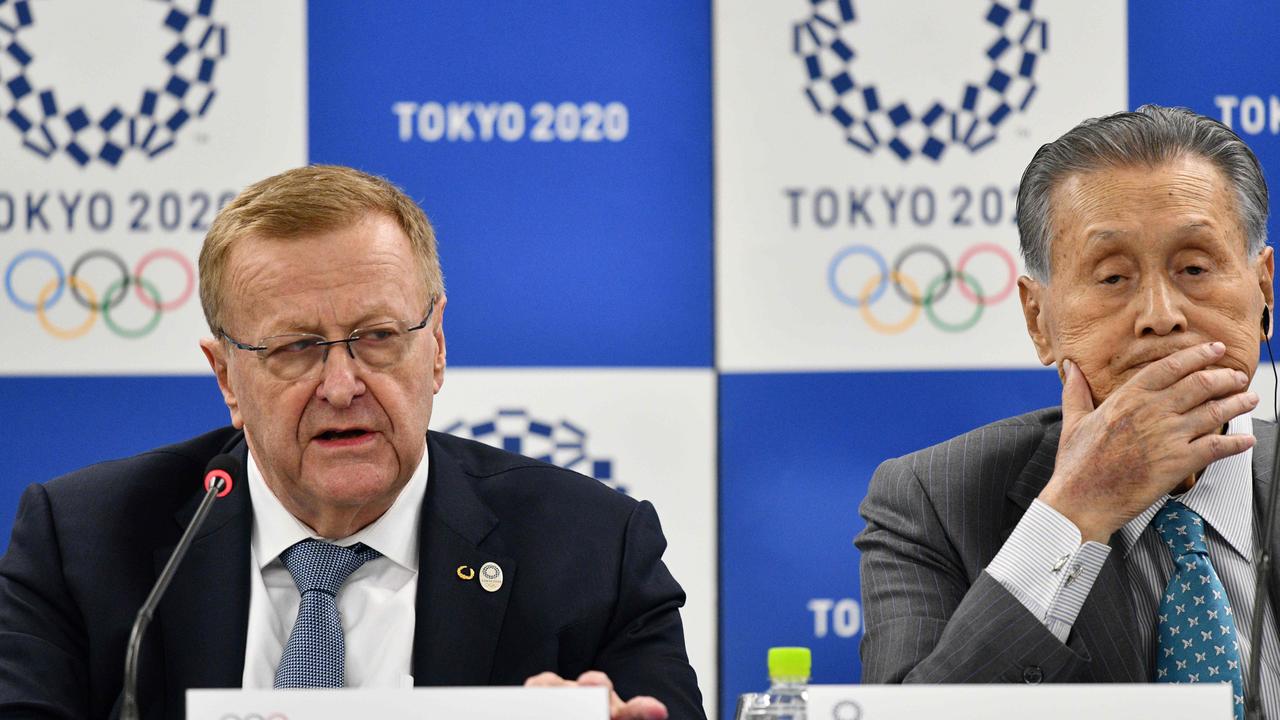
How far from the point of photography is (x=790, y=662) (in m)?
1.92

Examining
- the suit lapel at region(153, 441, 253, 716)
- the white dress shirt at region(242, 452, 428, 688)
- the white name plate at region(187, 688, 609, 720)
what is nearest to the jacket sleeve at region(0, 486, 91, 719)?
the suit lapel at region(153, 441, 253, 716)

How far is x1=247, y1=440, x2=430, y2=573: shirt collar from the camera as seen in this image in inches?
83.5

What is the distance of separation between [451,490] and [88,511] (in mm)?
537

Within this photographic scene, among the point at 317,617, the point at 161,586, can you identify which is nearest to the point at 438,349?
the point at 317,617

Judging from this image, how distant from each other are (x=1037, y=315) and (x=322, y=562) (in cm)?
115

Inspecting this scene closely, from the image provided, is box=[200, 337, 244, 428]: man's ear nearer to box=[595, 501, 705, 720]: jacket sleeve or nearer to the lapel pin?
the lapel pin

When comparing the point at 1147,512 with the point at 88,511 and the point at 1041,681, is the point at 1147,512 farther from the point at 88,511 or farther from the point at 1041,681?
the point at 88,511

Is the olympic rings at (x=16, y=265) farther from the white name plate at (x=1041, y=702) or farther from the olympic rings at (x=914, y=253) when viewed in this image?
the white name plate at (x=1041, y=702)

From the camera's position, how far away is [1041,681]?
182 cm

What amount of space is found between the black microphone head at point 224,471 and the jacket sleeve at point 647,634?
0.59m

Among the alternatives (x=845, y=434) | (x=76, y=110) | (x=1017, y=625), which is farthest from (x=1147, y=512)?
(x=76, y=110)

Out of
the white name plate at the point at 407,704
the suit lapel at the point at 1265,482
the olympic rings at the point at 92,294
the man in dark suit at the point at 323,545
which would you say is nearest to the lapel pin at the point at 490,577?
the man in dark suit at the point at 323,545

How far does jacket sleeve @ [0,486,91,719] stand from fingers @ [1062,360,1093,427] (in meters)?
1.41

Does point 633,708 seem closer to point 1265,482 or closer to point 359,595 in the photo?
point 359,595
